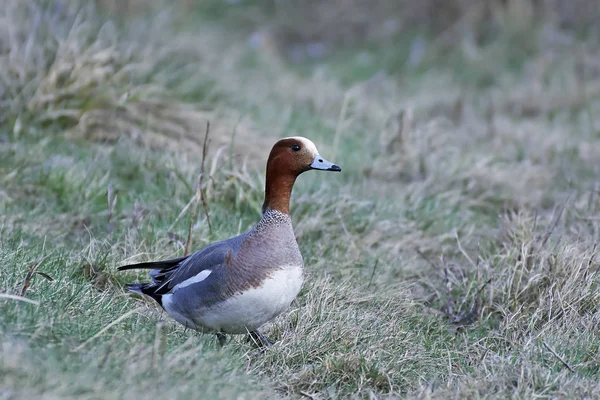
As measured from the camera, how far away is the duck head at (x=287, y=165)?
12.7 ft

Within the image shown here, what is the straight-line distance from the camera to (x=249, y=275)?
356cm

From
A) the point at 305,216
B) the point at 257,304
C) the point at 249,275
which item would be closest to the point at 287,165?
the point at 249,275

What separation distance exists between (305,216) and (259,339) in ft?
5.55

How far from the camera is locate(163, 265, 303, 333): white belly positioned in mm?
3520

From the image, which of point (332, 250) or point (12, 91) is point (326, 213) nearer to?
point (332, 250)

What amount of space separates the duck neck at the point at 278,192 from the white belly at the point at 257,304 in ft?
1.16

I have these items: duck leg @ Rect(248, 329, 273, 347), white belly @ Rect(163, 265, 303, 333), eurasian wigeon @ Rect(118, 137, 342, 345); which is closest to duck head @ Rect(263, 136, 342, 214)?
eurasian wigeon @ Rect(118, 137, 342, 345)

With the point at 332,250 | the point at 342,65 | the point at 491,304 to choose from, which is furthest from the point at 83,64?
the point at 342,65

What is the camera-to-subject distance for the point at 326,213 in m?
5.66

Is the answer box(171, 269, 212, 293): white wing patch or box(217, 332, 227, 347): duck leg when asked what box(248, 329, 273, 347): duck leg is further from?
box(171, 269, 212, 293): white wing patch

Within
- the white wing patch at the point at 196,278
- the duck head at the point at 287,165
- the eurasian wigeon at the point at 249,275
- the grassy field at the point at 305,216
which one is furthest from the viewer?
the duck head at the point at 287,165

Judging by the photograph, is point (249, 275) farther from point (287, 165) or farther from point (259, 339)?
point (287, 165)

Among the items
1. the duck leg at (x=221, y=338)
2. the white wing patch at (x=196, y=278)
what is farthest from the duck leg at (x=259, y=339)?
the white wing patch at (x=196, y=278)

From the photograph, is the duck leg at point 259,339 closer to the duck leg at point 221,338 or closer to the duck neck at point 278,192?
the duck leg at point 221,338
